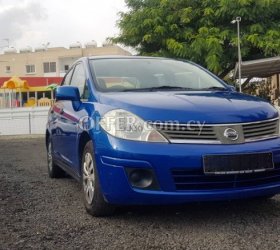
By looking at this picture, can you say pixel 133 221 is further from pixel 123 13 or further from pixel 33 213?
pixel 123 13

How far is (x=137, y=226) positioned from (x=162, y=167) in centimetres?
60

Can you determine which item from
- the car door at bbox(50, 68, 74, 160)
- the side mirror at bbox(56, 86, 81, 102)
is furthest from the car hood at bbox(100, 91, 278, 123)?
the car door at bbox(50, 68, 74, 160)

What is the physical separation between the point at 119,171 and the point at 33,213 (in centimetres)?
119

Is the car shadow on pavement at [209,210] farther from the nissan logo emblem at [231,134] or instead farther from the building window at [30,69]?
the building window at [30,69]

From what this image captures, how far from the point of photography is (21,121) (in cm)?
1900

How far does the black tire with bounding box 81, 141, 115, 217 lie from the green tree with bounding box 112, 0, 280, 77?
42.2ft

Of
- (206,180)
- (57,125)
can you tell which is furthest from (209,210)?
(57,125)

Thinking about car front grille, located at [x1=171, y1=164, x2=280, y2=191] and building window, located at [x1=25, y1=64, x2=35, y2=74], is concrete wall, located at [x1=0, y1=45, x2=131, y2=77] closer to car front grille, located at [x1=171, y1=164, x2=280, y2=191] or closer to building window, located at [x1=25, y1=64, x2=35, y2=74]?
building window, located at [x1=25, y1=64, x2=35, y2=74]

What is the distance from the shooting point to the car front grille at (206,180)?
3697 mm

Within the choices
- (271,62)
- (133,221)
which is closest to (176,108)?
(133,221)

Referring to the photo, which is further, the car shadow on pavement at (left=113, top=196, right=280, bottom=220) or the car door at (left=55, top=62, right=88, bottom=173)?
the car door at (left=55, top=62, right=88, bottom=173)

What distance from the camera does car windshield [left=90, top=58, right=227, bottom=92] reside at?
475cm

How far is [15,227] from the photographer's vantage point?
3.96 m

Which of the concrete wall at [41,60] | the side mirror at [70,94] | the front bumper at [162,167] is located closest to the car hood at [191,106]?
the front bumper at [162,167]
